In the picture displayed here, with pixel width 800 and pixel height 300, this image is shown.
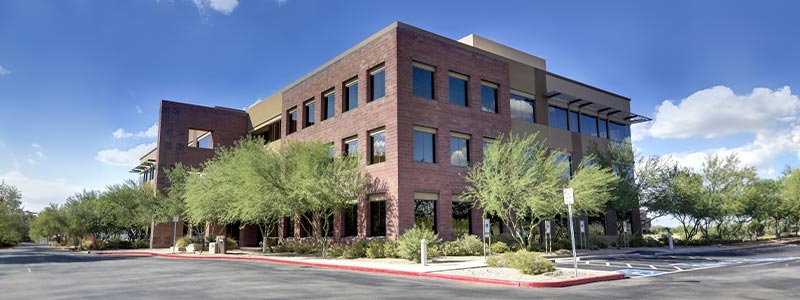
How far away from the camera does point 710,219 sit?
4322 cm

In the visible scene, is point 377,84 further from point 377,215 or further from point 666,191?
point 666,191

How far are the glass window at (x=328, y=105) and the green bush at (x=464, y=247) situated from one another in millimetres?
12649

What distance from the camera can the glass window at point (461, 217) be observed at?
29688 mm

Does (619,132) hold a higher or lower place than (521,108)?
lower

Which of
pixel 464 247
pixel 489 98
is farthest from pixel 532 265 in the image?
pixel 489 98

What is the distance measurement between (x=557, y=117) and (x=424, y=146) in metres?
13.9

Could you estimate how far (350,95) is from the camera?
33.4 metres

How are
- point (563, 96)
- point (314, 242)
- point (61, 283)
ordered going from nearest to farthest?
point (61, 283) → point (314, 242) → point (563, 96)

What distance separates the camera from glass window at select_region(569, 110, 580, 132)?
39669 millimetres

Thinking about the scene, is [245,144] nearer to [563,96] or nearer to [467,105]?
[467,105]

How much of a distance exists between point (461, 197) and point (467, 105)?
18.9 ft

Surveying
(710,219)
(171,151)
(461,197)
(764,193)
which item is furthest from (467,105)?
(764,193)

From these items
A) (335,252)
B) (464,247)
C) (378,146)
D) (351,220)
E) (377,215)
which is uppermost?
(378,146)

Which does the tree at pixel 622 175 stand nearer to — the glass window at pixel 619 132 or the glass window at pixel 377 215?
the glass window at pixel 619 132
